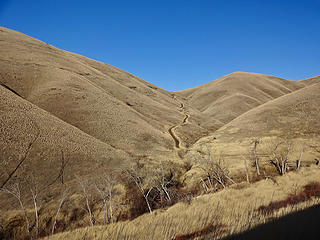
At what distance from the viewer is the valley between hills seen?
7.50 metres

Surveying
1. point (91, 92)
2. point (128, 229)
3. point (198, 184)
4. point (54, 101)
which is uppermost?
point (91, 92)

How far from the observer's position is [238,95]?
95.0 meters

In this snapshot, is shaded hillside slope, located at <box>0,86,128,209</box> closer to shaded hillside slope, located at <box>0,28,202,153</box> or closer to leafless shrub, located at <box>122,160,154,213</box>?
leafless shrub, located at <box>122,160,154,213</box>

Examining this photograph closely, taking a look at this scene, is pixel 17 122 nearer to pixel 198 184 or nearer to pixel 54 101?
pixel 54 101

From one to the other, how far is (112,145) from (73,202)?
44.4 feet

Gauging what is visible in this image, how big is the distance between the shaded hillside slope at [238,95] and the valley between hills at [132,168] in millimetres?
31976

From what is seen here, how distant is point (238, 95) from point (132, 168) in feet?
295

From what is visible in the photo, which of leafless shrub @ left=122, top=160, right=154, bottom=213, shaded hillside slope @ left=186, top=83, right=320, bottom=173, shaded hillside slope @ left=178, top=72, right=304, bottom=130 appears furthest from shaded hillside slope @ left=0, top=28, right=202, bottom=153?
shaded hillside slope @ left=178, top=72, right=304, bottom=130

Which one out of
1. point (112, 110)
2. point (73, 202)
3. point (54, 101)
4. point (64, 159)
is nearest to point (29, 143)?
point (64, 159)

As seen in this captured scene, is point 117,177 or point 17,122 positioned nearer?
point 117,177

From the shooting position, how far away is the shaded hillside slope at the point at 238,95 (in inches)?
3123

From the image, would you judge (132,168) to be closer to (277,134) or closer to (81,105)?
(81,105)

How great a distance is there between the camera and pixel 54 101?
35.2 metres

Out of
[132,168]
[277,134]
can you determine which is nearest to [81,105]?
[132,168]
